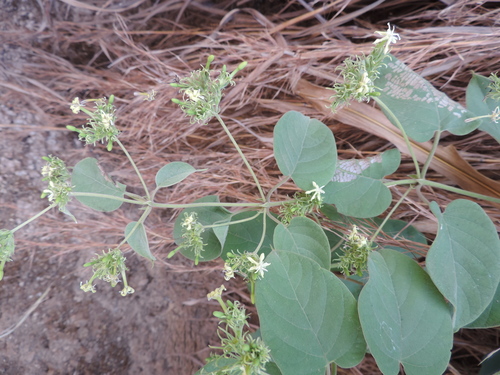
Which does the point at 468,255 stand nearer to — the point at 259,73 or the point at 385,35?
the point at 385,35

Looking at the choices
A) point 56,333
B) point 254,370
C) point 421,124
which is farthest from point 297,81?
point 56,333

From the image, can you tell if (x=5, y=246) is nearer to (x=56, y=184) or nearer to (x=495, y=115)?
(x=56, y=184)

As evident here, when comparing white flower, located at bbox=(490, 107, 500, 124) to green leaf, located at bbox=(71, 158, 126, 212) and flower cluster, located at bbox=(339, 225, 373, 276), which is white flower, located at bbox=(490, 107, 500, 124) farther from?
green leaf, located at bbox=(71, 158, 126, 212)

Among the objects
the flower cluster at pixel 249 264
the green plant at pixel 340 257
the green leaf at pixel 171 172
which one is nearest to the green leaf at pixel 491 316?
the green plant at pixel 340 257

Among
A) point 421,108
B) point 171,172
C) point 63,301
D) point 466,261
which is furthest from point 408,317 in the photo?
point 63,301

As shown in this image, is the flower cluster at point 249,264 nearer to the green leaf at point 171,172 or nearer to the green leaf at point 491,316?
the green leaf at point 171,172

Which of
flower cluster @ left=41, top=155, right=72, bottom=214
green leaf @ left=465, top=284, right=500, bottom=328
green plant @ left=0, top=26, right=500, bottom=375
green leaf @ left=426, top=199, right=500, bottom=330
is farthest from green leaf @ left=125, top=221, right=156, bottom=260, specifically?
green leaf @ left=465, top=284, right=500, bottom=328
